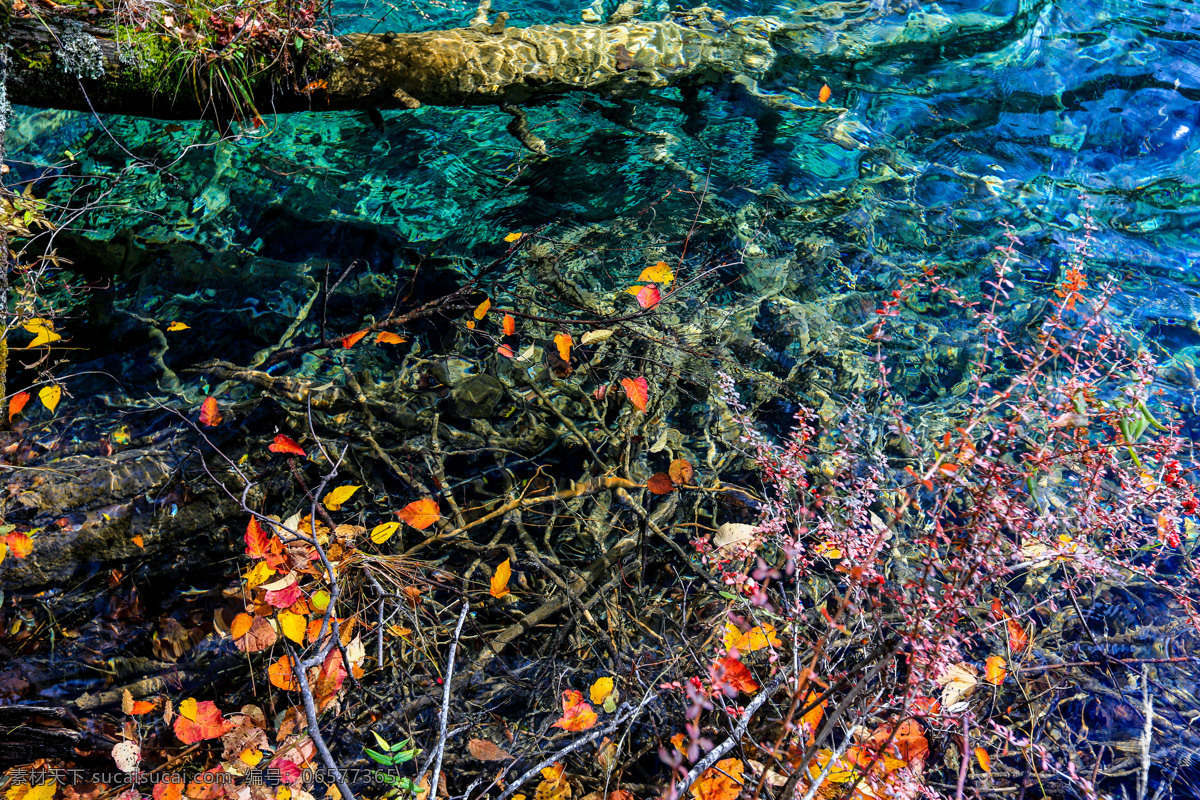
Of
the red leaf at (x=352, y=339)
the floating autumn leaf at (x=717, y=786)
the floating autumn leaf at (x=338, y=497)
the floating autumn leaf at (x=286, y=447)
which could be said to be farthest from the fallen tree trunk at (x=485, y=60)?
the floating autumn leaf at (x=717, y=786)

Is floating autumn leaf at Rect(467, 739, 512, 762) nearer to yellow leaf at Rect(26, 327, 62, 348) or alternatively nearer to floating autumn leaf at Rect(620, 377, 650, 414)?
floating autumn leaf at Rect(620, 377, 650, 414)

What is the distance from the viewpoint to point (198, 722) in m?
2.36

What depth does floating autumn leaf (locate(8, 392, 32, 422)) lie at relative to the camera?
9.84ft

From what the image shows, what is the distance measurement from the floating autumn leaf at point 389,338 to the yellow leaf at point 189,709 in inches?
71.4

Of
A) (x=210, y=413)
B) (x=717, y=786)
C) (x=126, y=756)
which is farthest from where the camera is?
(x=210, y=413)

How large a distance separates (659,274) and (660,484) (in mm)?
1292

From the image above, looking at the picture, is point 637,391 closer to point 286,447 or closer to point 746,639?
point 746,639

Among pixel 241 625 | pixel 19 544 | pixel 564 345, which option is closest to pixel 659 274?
pixel 564 345

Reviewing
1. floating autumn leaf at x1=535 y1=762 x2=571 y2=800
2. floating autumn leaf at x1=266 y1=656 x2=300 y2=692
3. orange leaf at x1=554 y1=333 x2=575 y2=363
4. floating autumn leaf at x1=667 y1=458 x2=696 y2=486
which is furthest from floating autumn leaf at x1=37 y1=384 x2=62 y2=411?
floating autumn leaf at x1=667 y1=458 x2=696 y2=486

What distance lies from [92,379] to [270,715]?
6.70ft

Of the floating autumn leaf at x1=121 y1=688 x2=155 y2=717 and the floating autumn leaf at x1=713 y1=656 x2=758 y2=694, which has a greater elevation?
the floating autumn leaf at x1=713 y1=656 x2=758 y2=694

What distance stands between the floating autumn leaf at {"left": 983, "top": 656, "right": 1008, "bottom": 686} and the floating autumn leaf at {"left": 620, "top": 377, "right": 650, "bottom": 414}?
1.78 meters

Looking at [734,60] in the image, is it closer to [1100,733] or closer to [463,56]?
[463,56]

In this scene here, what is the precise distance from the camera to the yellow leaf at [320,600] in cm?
256
